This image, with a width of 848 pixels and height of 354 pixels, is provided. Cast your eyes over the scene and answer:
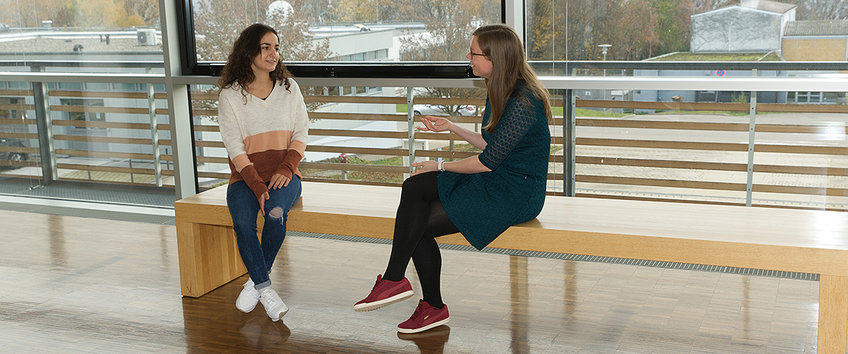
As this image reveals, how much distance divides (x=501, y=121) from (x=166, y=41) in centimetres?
265

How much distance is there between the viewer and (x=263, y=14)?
4492 millimetres

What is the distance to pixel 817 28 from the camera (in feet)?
11.4

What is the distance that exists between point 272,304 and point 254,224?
291 millimetres

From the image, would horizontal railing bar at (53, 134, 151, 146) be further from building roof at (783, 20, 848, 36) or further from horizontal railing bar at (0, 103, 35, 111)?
building roof at (783, 20, 848, 36)

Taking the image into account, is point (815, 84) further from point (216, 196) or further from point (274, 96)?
point (216, 196)

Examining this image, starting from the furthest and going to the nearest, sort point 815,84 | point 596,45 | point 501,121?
point 596,45 → point 815,84 → point 501,121

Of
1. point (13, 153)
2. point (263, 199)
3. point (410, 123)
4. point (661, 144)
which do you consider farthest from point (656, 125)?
point (13, 153)

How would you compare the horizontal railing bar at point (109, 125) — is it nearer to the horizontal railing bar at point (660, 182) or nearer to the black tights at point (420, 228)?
the horizontal railing bar at point (660, 182)

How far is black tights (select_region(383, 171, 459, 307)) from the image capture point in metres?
2.69

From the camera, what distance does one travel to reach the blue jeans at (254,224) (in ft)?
9.71

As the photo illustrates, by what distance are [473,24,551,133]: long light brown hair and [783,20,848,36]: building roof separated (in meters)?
1.49

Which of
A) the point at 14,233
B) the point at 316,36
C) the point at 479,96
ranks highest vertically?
the point at 316,36

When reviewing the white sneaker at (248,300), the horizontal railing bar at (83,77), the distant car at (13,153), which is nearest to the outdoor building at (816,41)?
the white sneaker at (248,300)

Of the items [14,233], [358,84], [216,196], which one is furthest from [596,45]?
[14,233]
